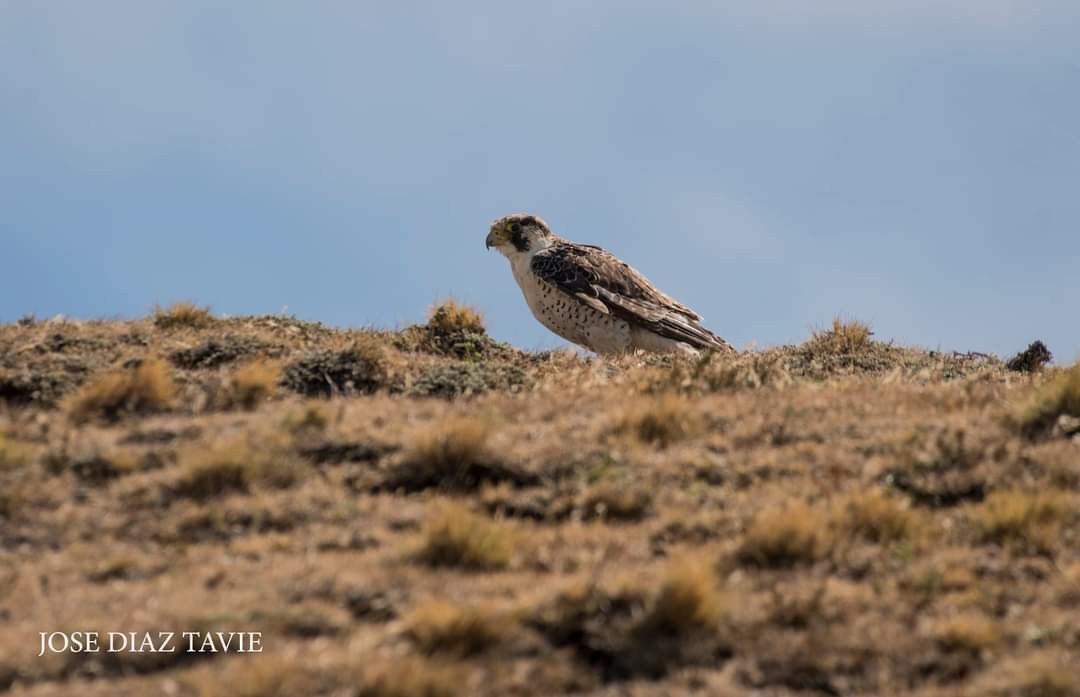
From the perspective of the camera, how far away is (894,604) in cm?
873

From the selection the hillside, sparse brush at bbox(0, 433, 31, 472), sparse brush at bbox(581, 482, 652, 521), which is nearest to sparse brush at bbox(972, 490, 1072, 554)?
the hillside

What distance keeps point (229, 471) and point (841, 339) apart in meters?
11.4

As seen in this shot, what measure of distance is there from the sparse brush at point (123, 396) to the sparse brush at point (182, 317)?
13.1 feet

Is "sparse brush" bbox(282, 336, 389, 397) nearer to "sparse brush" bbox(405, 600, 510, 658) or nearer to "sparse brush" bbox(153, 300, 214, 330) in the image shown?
"sparse brush" bbox(153, 300, 214, 330)

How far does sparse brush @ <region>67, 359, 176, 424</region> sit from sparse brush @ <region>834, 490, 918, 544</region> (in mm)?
6713

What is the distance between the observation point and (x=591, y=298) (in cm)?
2005

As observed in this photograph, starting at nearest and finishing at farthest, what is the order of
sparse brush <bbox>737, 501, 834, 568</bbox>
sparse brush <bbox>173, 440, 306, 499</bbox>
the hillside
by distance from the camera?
the hillside
sparse brush <bbox>737, 501, 834, 568</bbox>
sparse brush <bbox>173, 440, 306, 499</bbox>

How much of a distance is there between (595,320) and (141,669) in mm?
12738

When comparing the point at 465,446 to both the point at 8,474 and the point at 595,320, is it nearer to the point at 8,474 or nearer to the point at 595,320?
the point at 8,474

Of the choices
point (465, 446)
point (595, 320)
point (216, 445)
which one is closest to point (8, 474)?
point (216, 445)

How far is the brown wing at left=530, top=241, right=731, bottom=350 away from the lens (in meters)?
20.2

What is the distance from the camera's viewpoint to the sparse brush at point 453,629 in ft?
26.5

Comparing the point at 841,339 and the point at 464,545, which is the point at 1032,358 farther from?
the point at 464,545

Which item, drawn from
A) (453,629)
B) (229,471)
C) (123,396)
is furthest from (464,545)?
(123,396)
